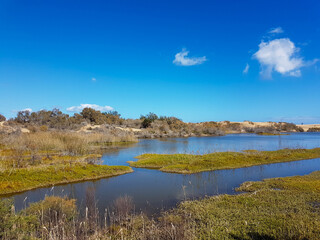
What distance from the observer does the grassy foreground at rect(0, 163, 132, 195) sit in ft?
51.8

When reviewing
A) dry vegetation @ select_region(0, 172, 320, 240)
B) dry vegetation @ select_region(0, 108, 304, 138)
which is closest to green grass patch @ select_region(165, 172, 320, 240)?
dry vegetation @ select_region(0, 172, 320, 240)

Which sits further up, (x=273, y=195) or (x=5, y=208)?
(x=5, y=208)

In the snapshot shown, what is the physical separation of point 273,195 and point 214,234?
6.66 m

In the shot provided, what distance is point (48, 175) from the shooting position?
706 inches

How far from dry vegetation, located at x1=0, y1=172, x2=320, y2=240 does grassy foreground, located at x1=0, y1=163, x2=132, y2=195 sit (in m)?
4.82

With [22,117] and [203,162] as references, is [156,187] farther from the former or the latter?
[22,117]

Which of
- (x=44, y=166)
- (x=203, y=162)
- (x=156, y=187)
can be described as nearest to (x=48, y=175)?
(x=44, y=166)

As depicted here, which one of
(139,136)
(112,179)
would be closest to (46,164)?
(112,179)

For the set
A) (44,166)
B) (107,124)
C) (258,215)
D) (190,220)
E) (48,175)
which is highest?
(107,124)

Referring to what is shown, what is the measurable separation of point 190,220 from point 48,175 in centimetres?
1326

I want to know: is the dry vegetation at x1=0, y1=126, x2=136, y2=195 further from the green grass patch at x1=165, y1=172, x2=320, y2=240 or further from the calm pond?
the green grass patch at x1=165, y1=172, x2=320, y2=240

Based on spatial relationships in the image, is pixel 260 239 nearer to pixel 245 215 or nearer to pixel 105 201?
pixel 245 215

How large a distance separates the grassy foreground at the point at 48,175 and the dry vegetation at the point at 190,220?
4816 mm

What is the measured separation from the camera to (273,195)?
42.1 feet
